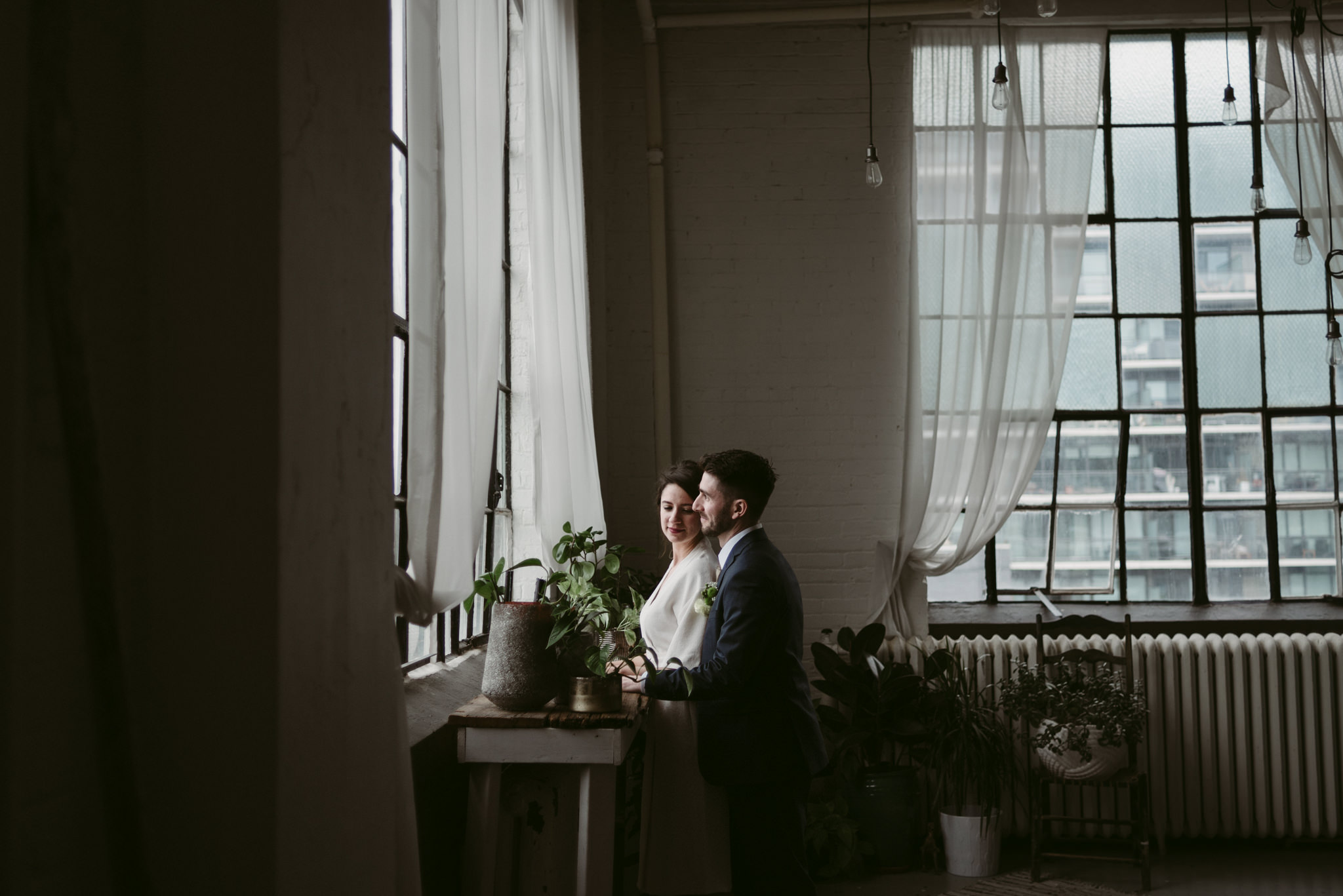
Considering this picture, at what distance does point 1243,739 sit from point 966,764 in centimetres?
139

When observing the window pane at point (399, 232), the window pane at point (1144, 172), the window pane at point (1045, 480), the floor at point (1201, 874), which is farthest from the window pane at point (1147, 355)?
the window pane at point (399, 232)

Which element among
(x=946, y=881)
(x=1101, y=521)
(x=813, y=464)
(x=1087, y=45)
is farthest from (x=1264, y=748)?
(x=1087, y=45)

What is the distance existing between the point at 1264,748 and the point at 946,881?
1731 millimetres

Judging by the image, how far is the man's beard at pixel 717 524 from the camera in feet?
10.0

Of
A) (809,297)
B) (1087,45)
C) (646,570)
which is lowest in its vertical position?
(646,570)

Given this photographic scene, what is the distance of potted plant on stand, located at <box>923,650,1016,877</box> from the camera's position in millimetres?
4340

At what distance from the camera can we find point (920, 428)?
16.5 ft

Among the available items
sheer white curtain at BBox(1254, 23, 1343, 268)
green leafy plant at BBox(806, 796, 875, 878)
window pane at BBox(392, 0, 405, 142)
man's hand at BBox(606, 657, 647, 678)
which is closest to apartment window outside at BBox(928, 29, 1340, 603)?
sheer white curtain at BBox(1254, 23, 1343, 268)

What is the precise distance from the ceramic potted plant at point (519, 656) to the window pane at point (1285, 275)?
15.1 feet

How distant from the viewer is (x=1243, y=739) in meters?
4.64

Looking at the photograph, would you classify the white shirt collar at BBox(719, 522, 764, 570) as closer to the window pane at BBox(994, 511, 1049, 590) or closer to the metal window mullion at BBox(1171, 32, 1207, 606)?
the window pane at BBox(994, 511, 1049, 590)

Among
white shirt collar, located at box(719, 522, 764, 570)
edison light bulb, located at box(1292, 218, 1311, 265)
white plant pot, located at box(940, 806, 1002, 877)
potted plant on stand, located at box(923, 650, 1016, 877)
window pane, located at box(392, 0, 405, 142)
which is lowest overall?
white plant pot, located at box(940, 806, 1002, 877)

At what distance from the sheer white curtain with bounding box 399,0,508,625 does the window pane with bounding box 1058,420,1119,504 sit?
3.76 m

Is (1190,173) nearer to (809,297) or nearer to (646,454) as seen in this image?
(809,297)
